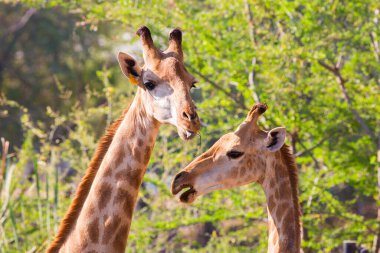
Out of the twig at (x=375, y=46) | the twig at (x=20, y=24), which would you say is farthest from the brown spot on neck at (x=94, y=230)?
the twig at (x=20, y=24)

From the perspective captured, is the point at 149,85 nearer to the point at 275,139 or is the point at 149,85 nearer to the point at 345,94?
the point at 275,139

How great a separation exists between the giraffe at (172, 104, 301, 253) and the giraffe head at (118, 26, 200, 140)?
595 millimetres

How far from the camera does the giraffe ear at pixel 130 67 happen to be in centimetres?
714

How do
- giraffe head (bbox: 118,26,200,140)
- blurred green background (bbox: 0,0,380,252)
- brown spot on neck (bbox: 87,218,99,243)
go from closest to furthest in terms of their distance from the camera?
giraffe head (bbox: 118,26,200,140)
brown spot on neck (bbox: 87,218,99,243)
blurred green background (bbox: 0,0,380,252)

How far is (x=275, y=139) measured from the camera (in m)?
7.36

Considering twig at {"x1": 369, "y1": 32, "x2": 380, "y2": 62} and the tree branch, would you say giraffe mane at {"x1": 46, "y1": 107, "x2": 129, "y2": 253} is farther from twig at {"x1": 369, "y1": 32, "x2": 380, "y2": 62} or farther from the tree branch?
twig at {"x1": 369, "y1": 32, "x2": 380, "y2": 62}

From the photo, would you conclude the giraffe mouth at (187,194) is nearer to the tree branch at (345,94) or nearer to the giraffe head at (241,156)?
the giraffe head at (241,156)

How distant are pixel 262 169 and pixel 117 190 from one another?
3.87 feet

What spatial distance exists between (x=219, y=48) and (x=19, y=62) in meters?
27.1

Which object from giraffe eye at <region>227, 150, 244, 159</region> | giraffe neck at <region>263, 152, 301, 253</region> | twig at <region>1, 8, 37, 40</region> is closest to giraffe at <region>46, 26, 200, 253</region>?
giraffe eye at <region>227, 150, 244, 159</region>

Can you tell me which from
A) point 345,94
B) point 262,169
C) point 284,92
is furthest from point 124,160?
point 345,94

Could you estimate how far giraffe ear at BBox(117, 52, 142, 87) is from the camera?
7.14 m

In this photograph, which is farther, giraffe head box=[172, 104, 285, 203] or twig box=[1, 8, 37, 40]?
twig box=[1, 8, 37, 40]

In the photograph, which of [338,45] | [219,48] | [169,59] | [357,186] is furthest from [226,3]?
[169,59]
